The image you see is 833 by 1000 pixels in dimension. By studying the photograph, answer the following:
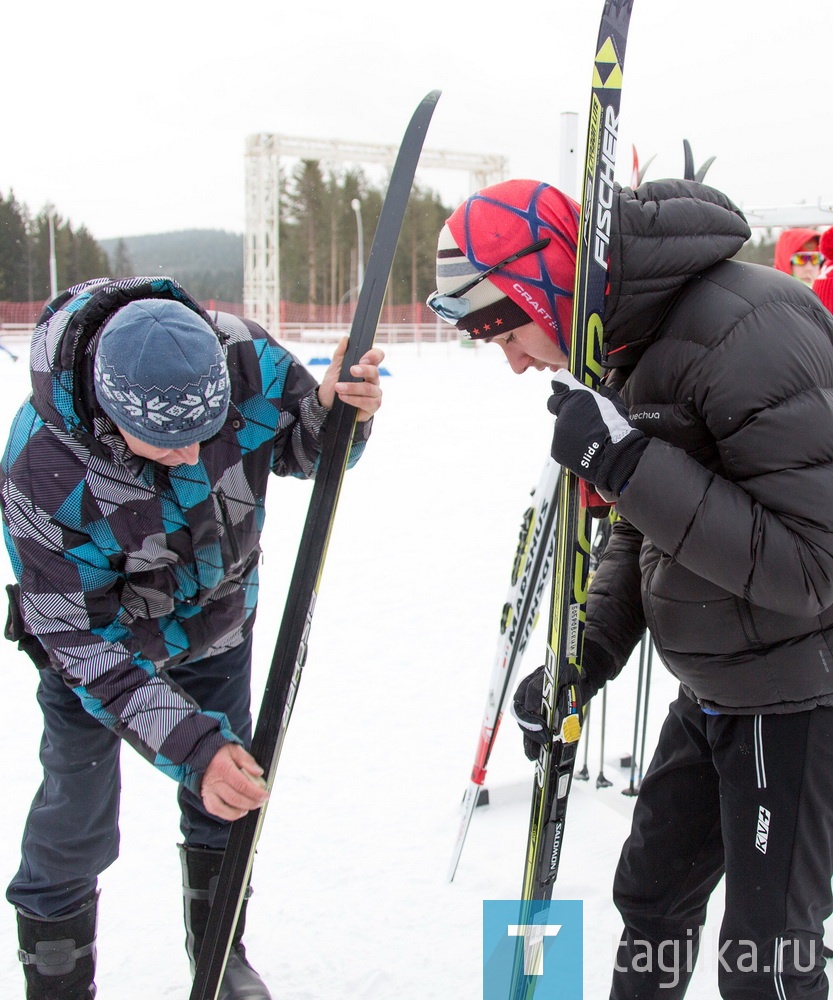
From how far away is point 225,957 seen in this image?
179 cm

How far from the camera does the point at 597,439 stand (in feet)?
4.22

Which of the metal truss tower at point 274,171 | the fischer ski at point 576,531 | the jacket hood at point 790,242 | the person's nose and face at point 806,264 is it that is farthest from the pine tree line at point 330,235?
the fischer ski at point 576,531

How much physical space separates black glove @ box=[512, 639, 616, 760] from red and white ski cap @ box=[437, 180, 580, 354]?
2.16 ft

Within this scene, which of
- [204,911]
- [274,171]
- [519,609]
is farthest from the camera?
[274,171]

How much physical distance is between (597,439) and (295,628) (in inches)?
32.6

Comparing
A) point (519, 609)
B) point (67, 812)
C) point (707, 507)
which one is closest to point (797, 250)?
point (519, 609)

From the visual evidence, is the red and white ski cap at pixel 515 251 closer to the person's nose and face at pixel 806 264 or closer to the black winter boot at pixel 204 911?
the black winter boot at pixel 204 911

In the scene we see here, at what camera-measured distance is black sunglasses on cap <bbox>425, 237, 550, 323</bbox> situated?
4.71 feet

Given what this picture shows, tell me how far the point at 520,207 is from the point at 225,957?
1675 mm

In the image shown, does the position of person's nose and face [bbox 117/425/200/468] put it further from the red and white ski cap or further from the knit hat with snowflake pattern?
the red and white ski cap

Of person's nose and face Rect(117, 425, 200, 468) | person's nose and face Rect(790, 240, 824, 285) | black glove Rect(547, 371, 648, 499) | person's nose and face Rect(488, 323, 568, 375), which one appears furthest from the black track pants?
person's nose and face Rect(790, 240, 824, 285)

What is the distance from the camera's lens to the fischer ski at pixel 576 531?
1.35 meters

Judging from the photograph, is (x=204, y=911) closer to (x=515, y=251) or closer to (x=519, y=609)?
(x=519, y=609)

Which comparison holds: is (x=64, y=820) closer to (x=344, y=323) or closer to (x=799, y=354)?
(x=799, y=354)
